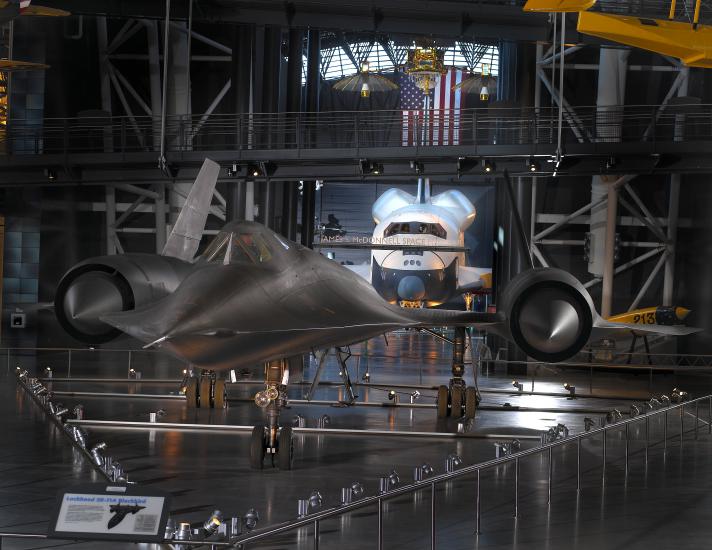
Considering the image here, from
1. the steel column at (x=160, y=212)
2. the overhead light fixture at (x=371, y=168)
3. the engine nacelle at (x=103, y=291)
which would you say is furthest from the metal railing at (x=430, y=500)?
the steel column at (x=160, y=212)

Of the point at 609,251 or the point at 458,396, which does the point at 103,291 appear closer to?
the point at 458,396

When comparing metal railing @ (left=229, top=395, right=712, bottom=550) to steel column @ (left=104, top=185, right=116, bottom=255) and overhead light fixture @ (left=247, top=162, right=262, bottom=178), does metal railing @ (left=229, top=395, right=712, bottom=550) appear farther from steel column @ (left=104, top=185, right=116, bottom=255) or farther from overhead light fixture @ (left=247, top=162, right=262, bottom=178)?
steel column @ (left=104, top=185, right=116, bottom=255)

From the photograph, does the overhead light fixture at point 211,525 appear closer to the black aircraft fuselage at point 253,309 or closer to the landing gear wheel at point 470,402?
the black aircraft fuselage at point 253,309

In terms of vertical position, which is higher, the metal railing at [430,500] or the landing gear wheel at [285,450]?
the metal railing at [430,500]

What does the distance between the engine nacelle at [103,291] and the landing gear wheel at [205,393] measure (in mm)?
2479

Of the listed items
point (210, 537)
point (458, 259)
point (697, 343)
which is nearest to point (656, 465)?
point (210, 537)

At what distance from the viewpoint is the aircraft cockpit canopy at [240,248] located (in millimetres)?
7773

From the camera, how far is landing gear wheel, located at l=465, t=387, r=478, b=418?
11992 millimetres

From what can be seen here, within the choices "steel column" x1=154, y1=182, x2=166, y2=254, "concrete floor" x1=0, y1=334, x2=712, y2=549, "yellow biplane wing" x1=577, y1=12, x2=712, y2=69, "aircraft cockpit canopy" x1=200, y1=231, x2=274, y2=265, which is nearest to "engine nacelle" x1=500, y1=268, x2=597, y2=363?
"concrete floor" x1=0, y1=334, x2=712, y2=549

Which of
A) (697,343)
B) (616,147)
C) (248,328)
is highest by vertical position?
(616,147)

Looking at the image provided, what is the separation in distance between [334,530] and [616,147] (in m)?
11.1

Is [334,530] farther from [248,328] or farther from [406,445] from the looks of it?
[406,445]

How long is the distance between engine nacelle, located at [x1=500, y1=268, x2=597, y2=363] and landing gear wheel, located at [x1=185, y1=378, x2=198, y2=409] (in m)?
4.24

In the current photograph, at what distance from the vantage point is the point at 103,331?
10133 millimetres
